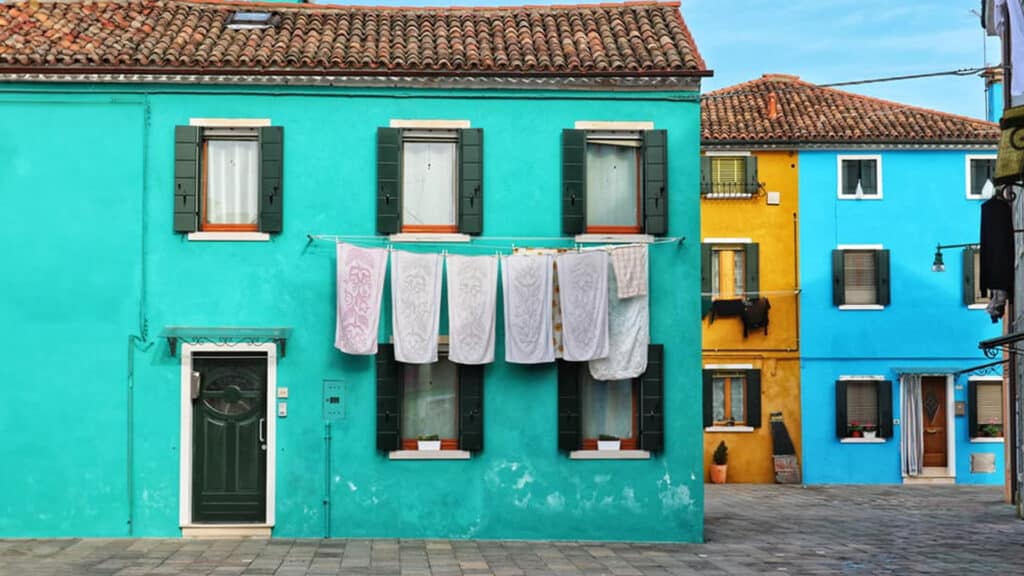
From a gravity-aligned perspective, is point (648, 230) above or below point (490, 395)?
above

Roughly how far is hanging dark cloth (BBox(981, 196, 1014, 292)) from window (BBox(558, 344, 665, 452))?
4.48 m

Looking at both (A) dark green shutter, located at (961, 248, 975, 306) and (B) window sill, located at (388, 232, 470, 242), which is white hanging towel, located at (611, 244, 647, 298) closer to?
(B) window sill, located at (388, 232, 470, 242)

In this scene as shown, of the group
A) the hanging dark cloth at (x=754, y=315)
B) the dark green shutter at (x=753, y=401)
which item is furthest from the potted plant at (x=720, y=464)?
the hanging dark cloth at (x=754, y=315)

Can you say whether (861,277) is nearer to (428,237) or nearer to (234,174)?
(428,237)

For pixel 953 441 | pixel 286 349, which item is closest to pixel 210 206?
pixel 286 349

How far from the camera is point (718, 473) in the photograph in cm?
2959

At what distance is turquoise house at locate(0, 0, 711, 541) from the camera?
16656 millimetres

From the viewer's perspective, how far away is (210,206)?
1708cm

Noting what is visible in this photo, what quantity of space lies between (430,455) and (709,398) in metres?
14.2

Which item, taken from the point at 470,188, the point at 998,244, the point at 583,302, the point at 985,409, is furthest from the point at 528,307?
the point at 985,409

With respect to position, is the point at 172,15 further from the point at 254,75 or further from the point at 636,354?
the point at 636,354

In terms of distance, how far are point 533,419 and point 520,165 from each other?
3.28 metres

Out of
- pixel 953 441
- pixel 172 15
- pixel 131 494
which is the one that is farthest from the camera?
pixel 953 441

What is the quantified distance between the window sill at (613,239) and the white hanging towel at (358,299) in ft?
8.70
